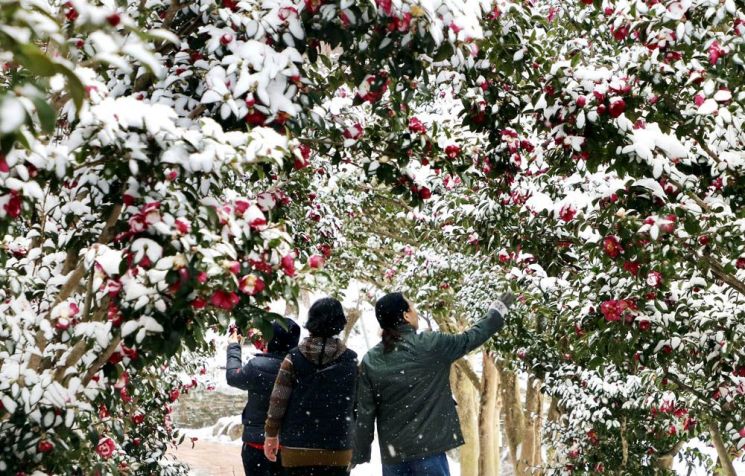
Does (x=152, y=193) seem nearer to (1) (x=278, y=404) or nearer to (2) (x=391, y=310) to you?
(2) (x=391, y=310)

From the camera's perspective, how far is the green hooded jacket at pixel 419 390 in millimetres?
3484

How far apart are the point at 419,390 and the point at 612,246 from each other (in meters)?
1.14

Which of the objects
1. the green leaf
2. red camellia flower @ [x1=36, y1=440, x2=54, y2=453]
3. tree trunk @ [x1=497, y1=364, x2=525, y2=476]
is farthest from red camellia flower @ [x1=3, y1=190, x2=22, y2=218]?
tree trunk @ [x1=497, y1=364, x2=525, y2=476]

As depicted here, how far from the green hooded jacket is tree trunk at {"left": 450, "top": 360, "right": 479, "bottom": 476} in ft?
33.0

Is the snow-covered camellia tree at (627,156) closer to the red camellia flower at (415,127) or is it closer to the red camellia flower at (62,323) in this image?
the red camellia flower at (415,127)

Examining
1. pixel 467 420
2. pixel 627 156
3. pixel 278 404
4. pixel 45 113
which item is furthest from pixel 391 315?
pixel 467 420

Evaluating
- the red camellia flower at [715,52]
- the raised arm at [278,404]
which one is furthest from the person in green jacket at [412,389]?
the red camellia flower at [715,52]

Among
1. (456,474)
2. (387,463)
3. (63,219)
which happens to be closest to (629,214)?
(387,463)

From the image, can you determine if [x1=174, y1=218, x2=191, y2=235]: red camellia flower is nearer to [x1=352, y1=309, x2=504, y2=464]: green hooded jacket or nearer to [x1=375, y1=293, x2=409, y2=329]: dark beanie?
[x1=375, y1=293, x2=409, y2=329]: dark beanie

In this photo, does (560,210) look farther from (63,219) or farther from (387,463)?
(63,219)

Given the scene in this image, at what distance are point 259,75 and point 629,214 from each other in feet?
5.52

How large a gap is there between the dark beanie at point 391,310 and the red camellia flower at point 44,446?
63.8 inches

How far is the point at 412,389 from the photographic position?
139 inches

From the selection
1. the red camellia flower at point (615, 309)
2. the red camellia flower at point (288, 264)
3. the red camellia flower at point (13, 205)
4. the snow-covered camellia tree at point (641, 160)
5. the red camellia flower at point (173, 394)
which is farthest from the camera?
the red camellia flower at point (173, 394)
